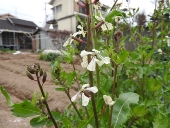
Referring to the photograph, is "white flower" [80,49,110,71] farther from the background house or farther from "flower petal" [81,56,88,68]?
the background house

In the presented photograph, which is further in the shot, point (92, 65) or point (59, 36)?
point (59, 36)

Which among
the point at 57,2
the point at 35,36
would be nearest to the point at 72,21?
the point at 57,2

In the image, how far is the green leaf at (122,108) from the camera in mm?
1035

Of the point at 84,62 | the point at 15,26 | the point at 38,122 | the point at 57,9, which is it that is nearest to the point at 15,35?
the point at 15,26

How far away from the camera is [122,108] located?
1069 mm

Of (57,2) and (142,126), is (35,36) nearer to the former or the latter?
(57,2)

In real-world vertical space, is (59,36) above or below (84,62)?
above

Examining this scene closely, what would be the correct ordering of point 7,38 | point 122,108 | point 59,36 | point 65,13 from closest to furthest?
1. point 122,108
2. point 59,36
3. point 65,13
4. point 7,38

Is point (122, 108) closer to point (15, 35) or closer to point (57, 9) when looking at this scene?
point (57, 9)

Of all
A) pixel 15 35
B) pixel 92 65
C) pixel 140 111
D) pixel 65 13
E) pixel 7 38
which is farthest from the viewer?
pixel 15 35

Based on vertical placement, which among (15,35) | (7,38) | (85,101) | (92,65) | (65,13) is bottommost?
(85,101)

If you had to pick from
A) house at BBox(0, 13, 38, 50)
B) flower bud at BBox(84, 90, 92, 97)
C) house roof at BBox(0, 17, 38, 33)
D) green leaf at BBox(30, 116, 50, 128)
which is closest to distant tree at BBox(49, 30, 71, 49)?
house at BBox(0, 13, 38, 50)

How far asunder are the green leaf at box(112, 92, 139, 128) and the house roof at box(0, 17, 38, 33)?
1065 inches

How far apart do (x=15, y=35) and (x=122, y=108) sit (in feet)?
97.4
